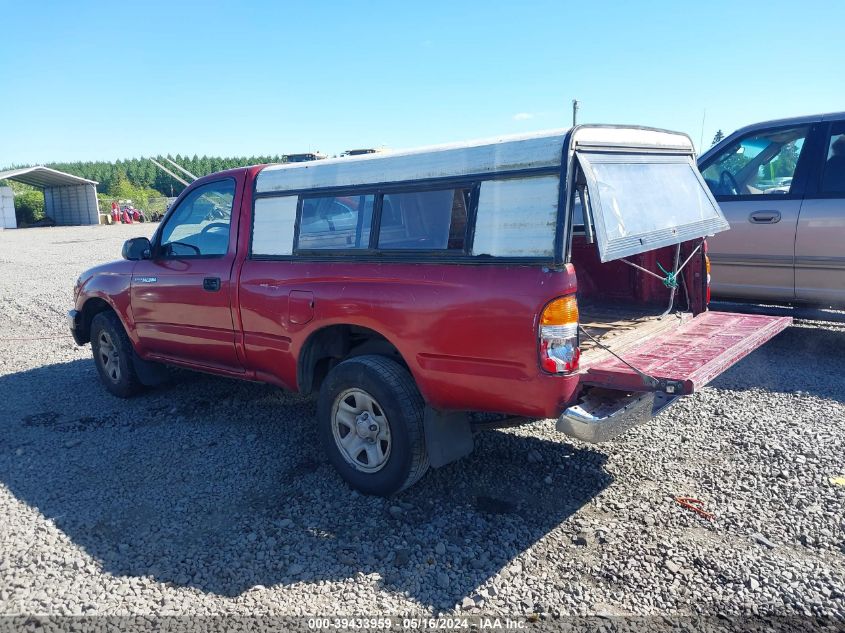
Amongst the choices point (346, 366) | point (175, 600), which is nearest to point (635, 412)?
point (346, 366)

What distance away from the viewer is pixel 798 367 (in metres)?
6.02

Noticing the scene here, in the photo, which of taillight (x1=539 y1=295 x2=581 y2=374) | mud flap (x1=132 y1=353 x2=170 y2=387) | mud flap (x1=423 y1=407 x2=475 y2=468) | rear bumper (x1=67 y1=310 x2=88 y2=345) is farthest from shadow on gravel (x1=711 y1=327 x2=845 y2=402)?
rear bumper (x1=67 y1=310 x2=88 y2=345)

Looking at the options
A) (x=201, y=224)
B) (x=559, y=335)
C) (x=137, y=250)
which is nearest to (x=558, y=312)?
(x=559, y=335)

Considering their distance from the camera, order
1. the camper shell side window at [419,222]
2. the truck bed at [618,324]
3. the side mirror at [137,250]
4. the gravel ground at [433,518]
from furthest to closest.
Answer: the side mirror at [137,250]
the truck bed at [618,324]
the camper shell side window at [419,222]
the gravel ground at [433,518]

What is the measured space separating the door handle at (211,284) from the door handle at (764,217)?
5.03 meters

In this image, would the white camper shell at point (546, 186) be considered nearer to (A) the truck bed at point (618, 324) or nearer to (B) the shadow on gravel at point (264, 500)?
(A) the truck bed at point (618, 324)

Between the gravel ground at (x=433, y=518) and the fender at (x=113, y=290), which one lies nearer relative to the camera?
the gravel ground at (x=433, y=518)

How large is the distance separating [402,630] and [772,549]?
1843 millimetres

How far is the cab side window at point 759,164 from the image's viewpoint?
643cm

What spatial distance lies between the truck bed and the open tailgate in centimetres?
7

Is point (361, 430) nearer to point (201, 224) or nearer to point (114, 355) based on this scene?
point (201, 224)

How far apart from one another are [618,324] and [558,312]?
4.84ft

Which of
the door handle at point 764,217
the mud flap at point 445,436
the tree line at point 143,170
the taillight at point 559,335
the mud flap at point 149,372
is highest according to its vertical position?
the tree line at point 143,170

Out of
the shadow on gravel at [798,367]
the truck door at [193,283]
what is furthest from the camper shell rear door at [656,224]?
the truck door at [193,283]
